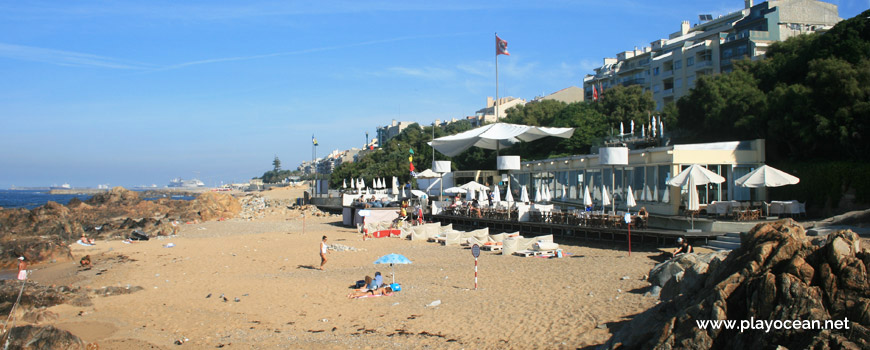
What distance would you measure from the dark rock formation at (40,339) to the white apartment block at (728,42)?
44938 mm

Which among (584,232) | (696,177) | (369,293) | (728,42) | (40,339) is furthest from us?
(728,42)

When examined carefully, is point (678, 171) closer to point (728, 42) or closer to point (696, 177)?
point (696, 177)

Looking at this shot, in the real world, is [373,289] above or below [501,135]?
below

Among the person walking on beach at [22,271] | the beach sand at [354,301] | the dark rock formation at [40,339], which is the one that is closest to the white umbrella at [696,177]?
the beach sand at [354,301]

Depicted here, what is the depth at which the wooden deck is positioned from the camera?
18066 mm

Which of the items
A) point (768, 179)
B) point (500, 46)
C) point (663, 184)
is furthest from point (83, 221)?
point (768, 179)

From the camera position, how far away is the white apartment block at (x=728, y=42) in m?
48.6

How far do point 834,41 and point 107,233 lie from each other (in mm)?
36118

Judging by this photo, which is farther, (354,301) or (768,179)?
(768,179)

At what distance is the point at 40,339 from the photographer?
10.2 m

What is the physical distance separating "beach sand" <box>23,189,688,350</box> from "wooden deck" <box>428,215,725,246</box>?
0.57 m

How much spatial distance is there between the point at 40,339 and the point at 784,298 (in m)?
11.5

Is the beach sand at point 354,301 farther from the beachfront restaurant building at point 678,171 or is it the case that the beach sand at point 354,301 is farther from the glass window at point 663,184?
the beachfront restaurant building at point 678,171

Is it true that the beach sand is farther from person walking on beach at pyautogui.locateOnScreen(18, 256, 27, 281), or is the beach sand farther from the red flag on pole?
the red flag on pole
